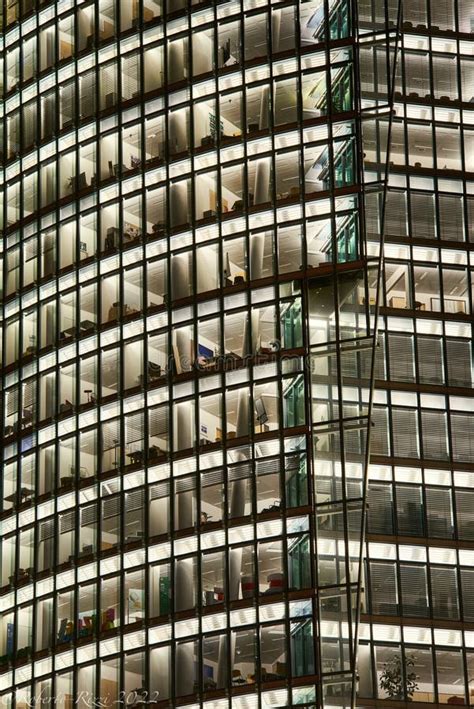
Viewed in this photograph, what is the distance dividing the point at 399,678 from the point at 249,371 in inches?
507

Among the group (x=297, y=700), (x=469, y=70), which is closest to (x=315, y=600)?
(x=297, y=700)

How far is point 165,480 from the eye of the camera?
70.5 metres

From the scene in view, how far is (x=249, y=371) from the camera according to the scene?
69.8 meters

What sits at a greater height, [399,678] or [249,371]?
[249,371]

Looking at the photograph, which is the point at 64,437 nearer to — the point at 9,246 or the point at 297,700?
the point at 9,246

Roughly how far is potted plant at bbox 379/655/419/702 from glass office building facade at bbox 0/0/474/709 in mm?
77

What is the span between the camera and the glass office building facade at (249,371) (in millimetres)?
67250

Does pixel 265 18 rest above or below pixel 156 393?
above

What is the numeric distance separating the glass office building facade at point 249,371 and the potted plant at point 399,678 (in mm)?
77

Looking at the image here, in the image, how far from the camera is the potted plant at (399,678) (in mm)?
67188

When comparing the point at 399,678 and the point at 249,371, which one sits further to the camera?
the point at 249,371

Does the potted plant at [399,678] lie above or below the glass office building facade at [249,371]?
below

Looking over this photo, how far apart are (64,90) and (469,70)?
18056 millimetres

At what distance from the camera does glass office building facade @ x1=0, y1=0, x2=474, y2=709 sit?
6725cm
